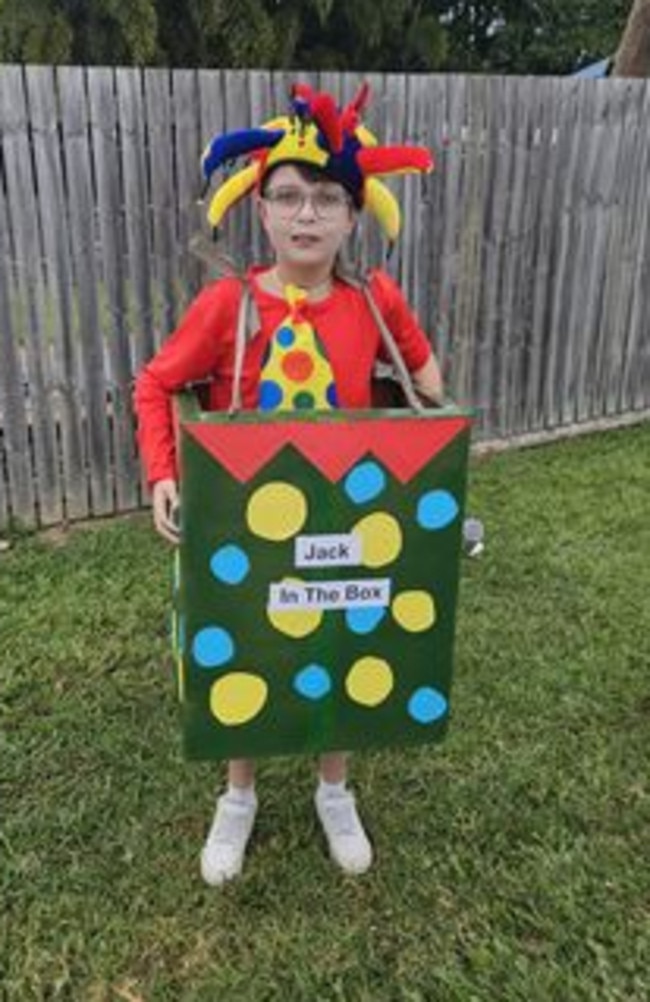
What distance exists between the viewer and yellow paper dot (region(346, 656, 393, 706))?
197 centimetres

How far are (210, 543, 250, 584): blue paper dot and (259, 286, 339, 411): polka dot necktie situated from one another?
1.06 feet

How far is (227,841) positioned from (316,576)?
2.53 ft

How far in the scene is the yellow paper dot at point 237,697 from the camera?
191cm

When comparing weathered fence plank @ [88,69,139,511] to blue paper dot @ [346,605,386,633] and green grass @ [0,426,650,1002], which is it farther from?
blue paper dot @ [346,605,386,633]

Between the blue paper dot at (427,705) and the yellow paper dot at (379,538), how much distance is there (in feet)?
0.97

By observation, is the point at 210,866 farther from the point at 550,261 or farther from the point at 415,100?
the point at 550,261

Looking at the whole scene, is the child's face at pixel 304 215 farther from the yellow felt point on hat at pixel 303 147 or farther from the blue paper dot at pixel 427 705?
the blue paper dot at pixel 427 705

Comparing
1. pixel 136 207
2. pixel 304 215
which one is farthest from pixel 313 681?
pixel 136 207

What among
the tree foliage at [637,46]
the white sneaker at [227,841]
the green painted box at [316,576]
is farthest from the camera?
the tree foliage at [637,46]

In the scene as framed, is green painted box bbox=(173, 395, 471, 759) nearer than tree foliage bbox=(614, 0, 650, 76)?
Yes

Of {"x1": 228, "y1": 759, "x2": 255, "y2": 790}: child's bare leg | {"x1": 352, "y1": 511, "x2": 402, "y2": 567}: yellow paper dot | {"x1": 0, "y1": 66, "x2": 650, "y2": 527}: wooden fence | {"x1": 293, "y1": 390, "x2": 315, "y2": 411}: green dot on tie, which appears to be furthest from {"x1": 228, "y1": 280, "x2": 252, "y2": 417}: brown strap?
{"x1": 0, "y1": 66, "x2": 650, "y2": 527}: wooden fence

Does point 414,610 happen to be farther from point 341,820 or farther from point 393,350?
point 341,820

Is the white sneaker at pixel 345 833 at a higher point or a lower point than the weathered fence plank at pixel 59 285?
lower

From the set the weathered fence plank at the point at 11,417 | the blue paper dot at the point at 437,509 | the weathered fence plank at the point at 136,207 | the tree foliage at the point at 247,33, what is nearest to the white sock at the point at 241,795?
the blue paper dot at the point at 437,509
